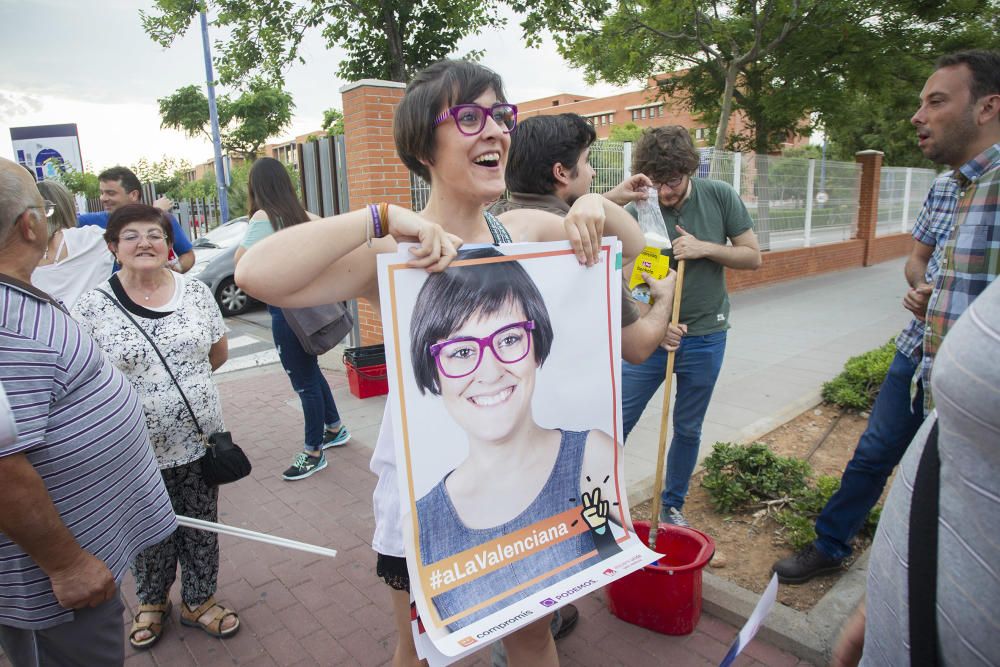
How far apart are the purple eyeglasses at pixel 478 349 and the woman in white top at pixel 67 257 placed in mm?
3388

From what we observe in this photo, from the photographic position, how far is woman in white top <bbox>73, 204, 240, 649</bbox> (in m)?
2.49

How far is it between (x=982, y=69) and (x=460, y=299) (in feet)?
7.82

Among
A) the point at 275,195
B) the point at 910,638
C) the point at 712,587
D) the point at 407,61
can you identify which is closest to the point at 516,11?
the point at 407,61

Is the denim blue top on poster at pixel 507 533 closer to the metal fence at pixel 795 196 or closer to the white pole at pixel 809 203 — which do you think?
the metal fence at pixel 795 196

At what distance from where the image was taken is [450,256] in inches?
53.0

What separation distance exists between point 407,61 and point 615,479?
13423 millimetres

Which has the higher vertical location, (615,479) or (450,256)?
(450,256)

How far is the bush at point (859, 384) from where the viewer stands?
5.23m

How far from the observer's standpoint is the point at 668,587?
247cm

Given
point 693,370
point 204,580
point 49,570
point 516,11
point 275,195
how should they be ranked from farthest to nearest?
point 516,11 → point 275,195 → point 693,370 → point 204,580 → point 49,570

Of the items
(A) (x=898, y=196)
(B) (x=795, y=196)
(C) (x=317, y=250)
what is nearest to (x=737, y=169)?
(B) (x=795, y=196)

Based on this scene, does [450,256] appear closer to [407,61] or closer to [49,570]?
[49,570]

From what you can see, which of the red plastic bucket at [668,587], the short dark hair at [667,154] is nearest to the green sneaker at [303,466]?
the red plastic bucket at [668,587]

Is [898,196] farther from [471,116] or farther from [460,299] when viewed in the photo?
[460,299]
